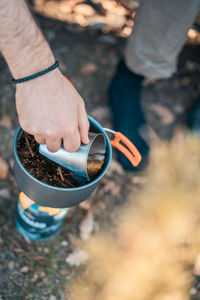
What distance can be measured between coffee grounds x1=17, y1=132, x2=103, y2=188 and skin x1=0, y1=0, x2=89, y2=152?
0.22 metres

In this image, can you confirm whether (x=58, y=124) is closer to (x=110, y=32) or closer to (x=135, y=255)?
(x=135, y=255)

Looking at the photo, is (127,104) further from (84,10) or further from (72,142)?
(72,142)

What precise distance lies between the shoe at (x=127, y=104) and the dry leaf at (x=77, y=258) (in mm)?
1066

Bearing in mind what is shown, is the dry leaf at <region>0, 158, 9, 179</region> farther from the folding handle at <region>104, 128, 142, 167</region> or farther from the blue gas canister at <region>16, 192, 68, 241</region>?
the folding handle at <region>104, 128, 142, 167</region>

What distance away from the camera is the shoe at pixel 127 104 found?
2.63 meters

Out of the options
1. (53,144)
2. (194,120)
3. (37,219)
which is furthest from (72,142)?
(194,120)

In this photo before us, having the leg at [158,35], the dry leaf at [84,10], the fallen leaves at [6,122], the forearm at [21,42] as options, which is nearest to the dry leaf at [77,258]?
the fallen leaves at [6,122]

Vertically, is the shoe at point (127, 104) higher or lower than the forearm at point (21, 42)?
lower

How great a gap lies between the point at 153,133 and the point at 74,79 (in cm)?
96

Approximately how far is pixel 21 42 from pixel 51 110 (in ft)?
1.09

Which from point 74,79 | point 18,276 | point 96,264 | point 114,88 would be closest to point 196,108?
point 114,88

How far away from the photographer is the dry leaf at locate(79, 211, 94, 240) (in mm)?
2164

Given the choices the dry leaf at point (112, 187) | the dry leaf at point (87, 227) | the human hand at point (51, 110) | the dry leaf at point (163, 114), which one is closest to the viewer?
the human hand at point (51, 110)

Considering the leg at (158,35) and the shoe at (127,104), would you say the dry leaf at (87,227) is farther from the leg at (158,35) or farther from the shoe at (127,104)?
the leg at (158,35)
